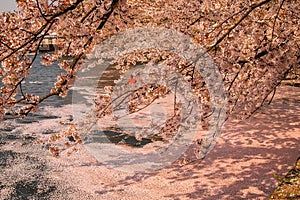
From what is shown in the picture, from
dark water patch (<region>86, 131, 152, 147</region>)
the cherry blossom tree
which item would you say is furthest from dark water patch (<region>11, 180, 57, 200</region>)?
the cherry blossom tree

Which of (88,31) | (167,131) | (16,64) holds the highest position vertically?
(88,31)

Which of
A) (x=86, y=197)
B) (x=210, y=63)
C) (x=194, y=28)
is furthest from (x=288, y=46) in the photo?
(x=86, y=197)

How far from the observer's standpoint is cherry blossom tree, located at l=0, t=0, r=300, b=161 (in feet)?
12.6

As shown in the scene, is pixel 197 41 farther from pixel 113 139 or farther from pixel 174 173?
pixel 113 139

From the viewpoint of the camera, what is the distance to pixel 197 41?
420 centimetres

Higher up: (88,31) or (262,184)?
(88,31)

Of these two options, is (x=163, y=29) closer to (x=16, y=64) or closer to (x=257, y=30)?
(x=257, y=30)

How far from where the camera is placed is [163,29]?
11039 mm

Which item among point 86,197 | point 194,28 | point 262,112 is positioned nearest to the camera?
point 86,197

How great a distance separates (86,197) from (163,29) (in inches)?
237

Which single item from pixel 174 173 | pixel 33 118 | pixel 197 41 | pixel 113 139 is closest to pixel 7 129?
pixel 33 118

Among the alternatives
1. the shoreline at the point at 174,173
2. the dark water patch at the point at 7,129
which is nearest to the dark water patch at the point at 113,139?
the shoreline at the point at 174,173

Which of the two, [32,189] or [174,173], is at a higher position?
[174,173]

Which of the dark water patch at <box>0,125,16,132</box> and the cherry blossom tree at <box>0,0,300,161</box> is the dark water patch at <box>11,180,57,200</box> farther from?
the dark water patch at <box>0,125,16,132</box>
